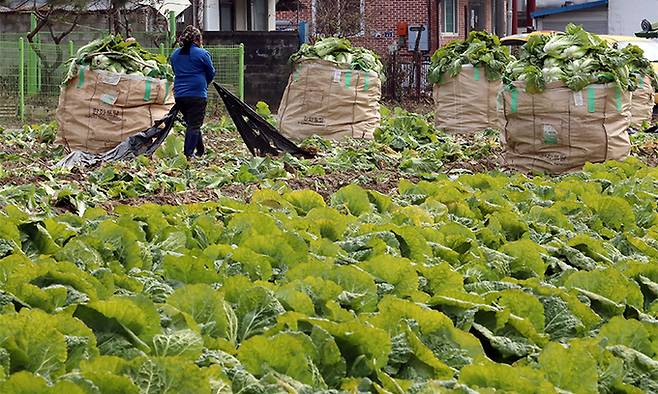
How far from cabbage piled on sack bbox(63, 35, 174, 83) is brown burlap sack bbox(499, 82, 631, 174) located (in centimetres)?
443

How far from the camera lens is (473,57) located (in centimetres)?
1761

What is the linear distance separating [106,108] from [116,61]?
0.61 m

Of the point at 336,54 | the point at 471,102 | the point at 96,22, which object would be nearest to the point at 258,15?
the point at 96,22

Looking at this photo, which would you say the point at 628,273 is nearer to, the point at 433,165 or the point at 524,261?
the point at 524,261

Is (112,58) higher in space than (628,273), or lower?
higher

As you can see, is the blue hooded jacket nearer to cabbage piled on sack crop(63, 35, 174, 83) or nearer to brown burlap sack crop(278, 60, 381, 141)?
cabbage piled on sack crop(63, 35, 174, 83)

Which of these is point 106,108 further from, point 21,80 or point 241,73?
point 241,73

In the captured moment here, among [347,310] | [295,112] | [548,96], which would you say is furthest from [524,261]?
[295,112]

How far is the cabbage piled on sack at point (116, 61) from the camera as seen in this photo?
13680 millimetres

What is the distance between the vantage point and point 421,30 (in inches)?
1260

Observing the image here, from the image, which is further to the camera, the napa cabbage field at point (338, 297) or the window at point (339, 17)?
the window at point (339, 17)

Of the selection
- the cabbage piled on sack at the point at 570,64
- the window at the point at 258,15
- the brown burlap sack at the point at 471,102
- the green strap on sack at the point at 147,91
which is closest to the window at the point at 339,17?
the window at the point at 258,15

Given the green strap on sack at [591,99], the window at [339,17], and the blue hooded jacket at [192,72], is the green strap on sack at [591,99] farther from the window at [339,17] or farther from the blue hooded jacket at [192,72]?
the window at [339,17]

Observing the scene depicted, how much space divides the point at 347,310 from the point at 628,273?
1.64 metres
